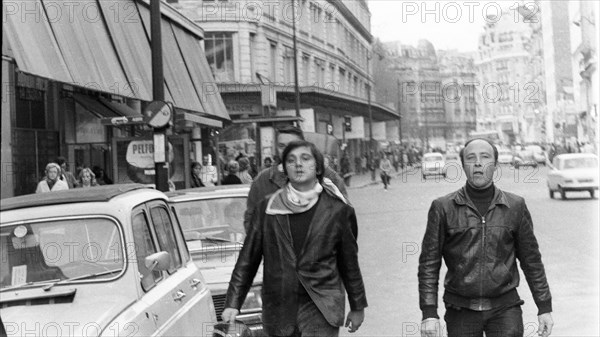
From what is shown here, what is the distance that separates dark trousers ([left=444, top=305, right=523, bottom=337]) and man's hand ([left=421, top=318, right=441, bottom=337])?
0.15 meters

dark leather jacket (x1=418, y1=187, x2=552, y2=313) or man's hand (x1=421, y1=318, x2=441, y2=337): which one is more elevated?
dark leather jacket (x1=418, y1=187, x2=552, y2=313)

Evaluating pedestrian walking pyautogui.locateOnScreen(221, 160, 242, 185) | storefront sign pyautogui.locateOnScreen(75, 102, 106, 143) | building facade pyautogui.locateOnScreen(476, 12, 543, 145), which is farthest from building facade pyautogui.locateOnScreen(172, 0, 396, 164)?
building facade pyautogui.locateOnScreen(476, 12, 543, 145)

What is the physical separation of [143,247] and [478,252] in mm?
2209

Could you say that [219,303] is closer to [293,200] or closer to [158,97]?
[293,200]

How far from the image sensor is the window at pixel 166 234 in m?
6.46

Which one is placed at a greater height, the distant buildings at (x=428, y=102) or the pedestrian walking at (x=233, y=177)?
the distant buildings at (x=428, y=102)

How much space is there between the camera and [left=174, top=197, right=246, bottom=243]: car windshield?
29.5 feet

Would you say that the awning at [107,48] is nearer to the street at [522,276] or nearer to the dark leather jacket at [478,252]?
the street at [522,276]

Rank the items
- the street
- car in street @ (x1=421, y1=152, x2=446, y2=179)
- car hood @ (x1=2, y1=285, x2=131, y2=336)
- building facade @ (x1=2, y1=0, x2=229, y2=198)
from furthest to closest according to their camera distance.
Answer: car in street @ (x1=421, y1=152, x2=446, y2=179)
building facade @ (x1=2, y1=0, x2=229, y2=198)
the street
car hood @ (x1=2, y1=285, x2=131, y2=336)

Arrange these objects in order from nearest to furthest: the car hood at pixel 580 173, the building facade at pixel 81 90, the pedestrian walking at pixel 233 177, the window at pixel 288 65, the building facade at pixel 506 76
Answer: the building facade at pixel 81 90 → the pedestrian walking at pixel 233 177 → the car hood at pixel 580 173 → the window at pixel 288 65 → the building facade at pixel 506 76

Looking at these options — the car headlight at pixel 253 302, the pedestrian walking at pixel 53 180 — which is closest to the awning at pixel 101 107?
the pedestrian walking at pixel 53 180

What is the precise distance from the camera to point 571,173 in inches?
1124

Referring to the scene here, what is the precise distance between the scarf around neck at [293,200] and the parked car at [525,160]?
5390 cm

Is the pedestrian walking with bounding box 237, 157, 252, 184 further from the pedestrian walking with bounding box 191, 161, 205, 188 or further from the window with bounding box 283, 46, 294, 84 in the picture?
the window with bounding box 283, 46, 294, 84
